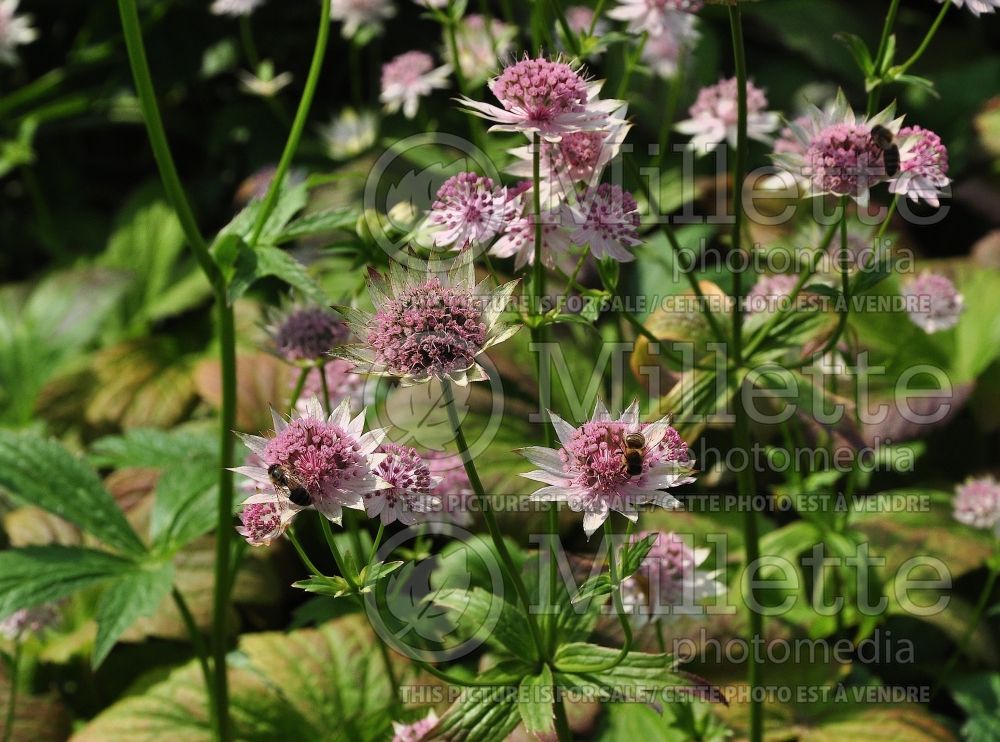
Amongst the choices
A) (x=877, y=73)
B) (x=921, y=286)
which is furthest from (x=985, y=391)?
(x=877, y=73)

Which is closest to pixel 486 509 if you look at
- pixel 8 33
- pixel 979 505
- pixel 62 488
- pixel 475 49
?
pixel 62 488

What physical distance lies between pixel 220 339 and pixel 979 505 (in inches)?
52.5

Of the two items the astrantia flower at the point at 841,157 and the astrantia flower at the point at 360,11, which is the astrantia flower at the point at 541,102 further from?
the astrantia flower at the point at 360,11

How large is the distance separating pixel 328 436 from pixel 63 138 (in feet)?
10.2

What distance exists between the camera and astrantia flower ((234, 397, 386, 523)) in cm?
101

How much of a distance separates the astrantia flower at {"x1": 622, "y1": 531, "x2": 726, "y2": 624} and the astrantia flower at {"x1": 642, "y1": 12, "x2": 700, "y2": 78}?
86 cm

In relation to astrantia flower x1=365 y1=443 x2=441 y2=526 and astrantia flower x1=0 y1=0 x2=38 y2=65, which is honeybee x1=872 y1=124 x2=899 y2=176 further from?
astrantia flower x1=0 y1=0 x2=38 y2=65

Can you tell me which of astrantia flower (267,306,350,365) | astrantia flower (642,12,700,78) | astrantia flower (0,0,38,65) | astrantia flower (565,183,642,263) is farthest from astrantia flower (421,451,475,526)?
astrantia flower (0,0,38,65)

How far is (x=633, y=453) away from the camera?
3.33ft

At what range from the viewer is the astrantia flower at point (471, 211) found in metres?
1.16

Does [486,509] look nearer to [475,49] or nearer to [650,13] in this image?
[650,13]

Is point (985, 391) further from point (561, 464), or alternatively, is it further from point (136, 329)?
point (136, 329)

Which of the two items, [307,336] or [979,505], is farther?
[979,505]

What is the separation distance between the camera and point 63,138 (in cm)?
368
